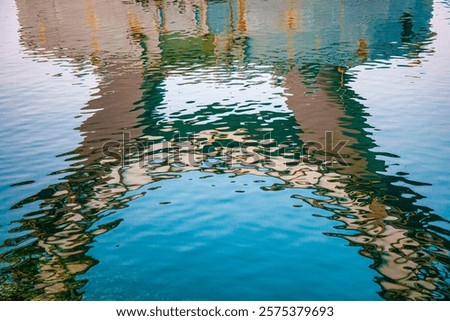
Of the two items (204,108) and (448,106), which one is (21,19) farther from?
(448,106)

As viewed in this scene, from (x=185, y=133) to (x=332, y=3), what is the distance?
4434 centimetres

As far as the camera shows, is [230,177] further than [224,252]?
Yes

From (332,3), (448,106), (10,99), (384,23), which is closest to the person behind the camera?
(448,106)

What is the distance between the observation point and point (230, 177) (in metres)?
13.2

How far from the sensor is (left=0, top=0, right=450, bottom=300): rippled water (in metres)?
9.02

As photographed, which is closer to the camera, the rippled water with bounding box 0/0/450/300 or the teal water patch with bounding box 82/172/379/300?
the teal water patch with bounding box 82/172/379/300

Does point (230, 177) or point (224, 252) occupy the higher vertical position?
point (230, 177)

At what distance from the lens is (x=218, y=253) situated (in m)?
9.79

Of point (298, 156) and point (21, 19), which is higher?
point (21, 19)

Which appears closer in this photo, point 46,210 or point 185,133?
point 46,210

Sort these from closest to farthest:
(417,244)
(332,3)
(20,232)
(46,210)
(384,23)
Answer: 1. (417,244)
2. (20,232)
3. (46,210)
4. (384,23)
5. (332,3)

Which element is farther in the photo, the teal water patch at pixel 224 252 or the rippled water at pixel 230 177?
the rippled water at pixel 230 177

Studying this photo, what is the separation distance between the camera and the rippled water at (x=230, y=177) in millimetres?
9023
